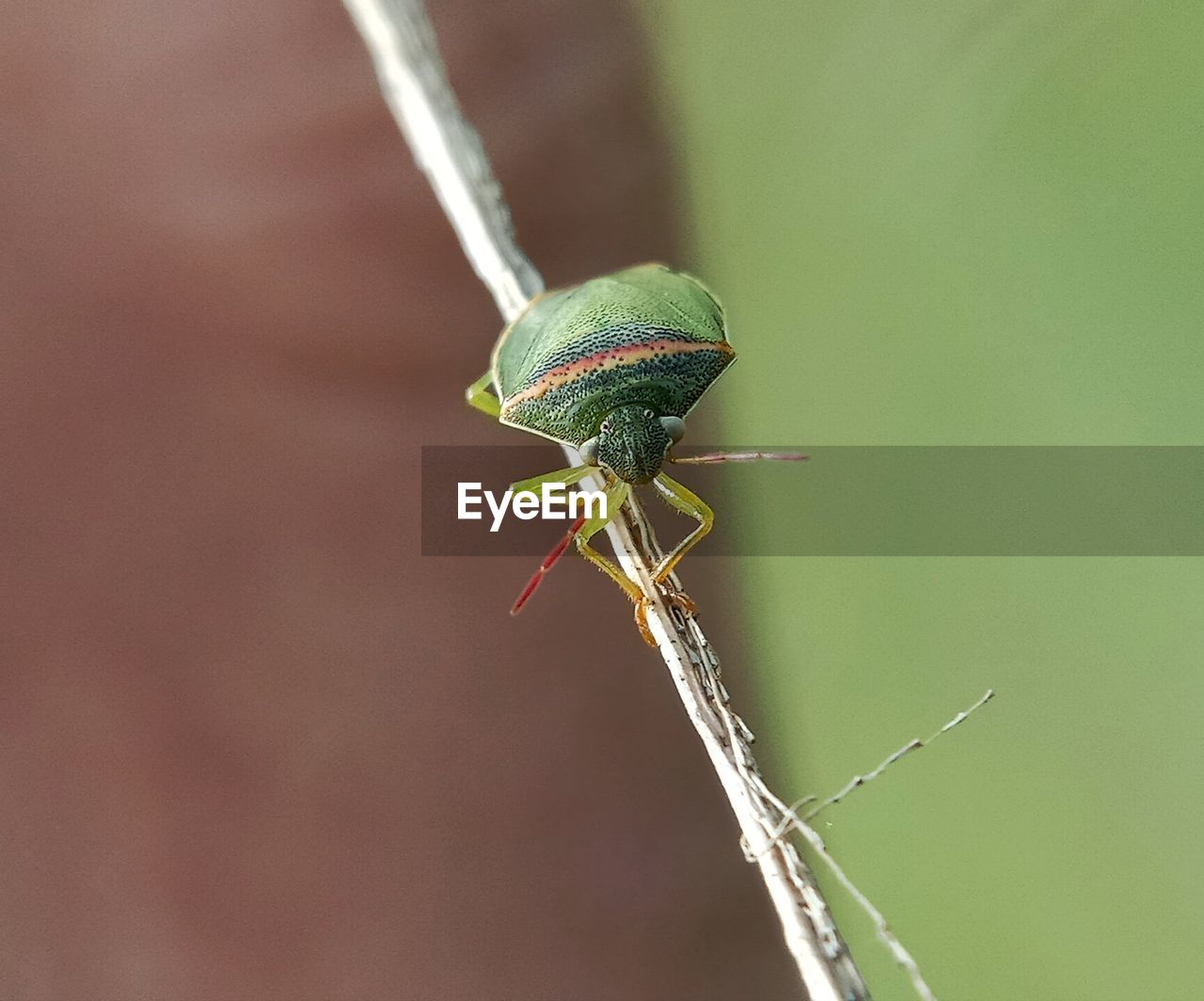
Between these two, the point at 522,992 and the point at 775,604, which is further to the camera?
the point at 775,604

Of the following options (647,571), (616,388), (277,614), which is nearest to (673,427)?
(616,388)

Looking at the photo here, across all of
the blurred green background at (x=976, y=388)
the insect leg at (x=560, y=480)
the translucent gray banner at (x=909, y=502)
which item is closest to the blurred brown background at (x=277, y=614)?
the translucent gray banner at (x=909, y=502)

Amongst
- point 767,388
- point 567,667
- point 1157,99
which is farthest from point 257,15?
point 1157,99

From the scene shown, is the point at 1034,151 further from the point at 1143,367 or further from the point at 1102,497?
the point at 1102,497

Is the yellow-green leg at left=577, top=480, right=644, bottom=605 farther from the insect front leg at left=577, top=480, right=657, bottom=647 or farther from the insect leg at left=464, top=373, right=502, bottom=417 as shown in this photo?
the insect leg at left=464, top=373, right=502, bottom=417

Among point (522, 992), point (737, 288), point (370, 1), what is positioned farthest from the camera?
point (737, 288)
